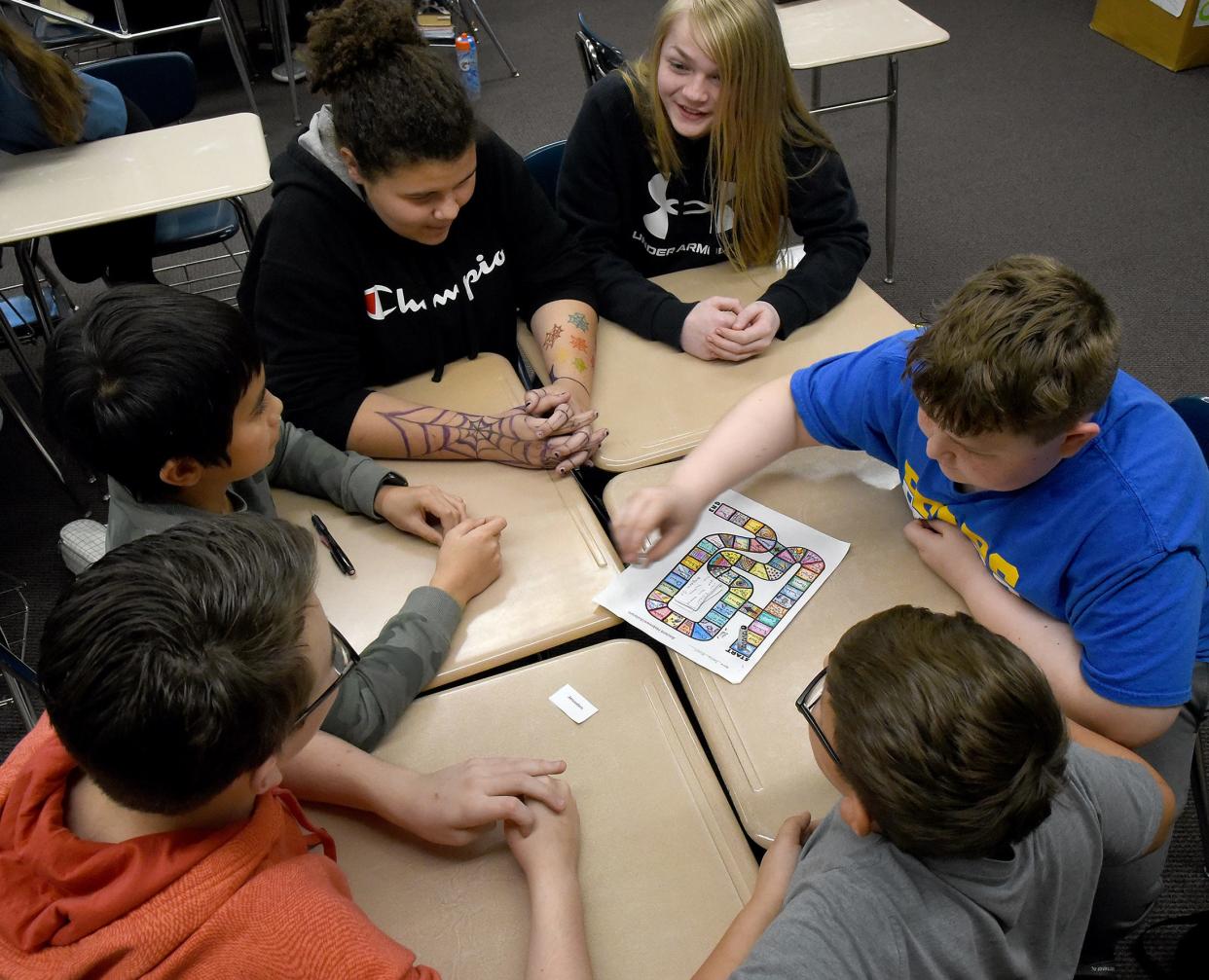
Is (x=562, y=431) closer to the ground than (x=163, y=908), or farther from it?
→ closer to the ground

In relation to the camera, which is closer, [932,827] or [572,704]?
[932,827]

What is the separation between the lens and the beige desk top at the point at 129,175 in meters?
2.08

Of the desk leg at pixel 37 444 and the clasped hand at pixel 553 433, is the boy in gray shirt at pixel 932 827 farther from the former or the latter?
the desk leg at pixel 37 444

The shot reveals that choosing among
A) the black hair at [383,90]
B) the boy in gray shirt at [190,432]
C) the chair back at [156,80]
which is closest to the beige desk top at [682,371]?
the boy in gray shirt at [190,432]

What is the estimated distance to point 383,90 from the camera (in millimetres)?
1361

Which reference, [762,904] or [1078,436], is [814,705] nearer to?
[762,904]

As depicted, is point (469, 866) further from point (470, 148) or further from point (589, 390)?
point (470, 148)

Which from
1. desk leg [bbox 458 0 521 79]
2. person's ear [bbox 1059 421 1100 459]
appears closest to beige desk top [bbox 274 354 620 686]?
person's ear [bbox 1059 421 1100 459]

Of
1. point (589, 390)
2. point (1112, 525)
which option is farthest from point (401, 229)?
point (1112, 525)

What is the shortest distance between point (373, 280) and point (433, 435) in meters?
0.29

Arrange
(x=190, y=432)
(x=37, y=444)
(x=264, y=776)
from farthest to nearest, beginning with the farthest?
1. (x=37, y=444)
2. (x=190, y=432)
3. (x=264, y=776)

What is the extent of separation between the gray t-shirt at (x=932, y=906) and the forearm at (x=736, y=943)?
56 millimetres

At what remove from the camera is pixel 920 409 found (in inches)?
43.8

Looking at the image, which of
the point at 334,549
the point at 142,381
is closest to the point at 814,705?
the point at 334,549
